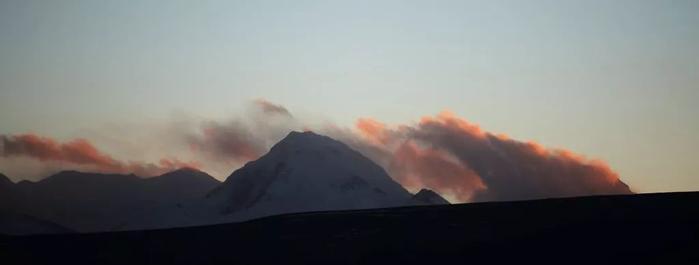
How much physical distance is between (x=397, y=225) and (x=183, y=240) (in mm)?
20288

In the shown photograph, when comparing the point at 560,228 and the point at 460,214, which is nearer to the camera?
the point at 560,228

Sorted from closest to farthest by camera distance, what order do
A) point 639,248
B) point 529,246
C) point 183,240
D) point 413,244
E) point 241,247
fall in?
point 639,248 < point 529,246 < point 413,244 < point 241,247 < point 183,240

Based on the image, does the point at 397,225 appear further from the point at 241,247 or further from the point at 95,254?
the point at 95,254

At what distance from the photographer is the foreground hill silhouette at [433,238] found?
70938mm

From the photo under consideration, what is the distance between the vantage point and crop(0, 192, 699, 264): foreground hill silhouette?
233 feet

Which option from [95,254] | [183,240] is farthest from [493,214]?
[95,254]

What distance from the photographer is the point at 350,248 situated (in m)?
80.4

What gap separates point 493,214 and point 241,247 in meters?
23.6

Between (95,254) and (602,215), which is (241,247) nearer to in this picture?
(95,254)

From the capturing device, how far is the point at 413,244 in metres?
78.9

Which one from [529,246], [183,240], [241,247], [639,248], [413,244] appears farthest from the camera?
[183,240]

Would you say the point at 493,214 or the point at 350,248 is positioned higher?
the point at 493,214

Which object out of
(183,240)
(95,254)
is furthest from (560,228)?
(95,254)

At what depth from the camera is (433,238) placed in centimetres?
8094
